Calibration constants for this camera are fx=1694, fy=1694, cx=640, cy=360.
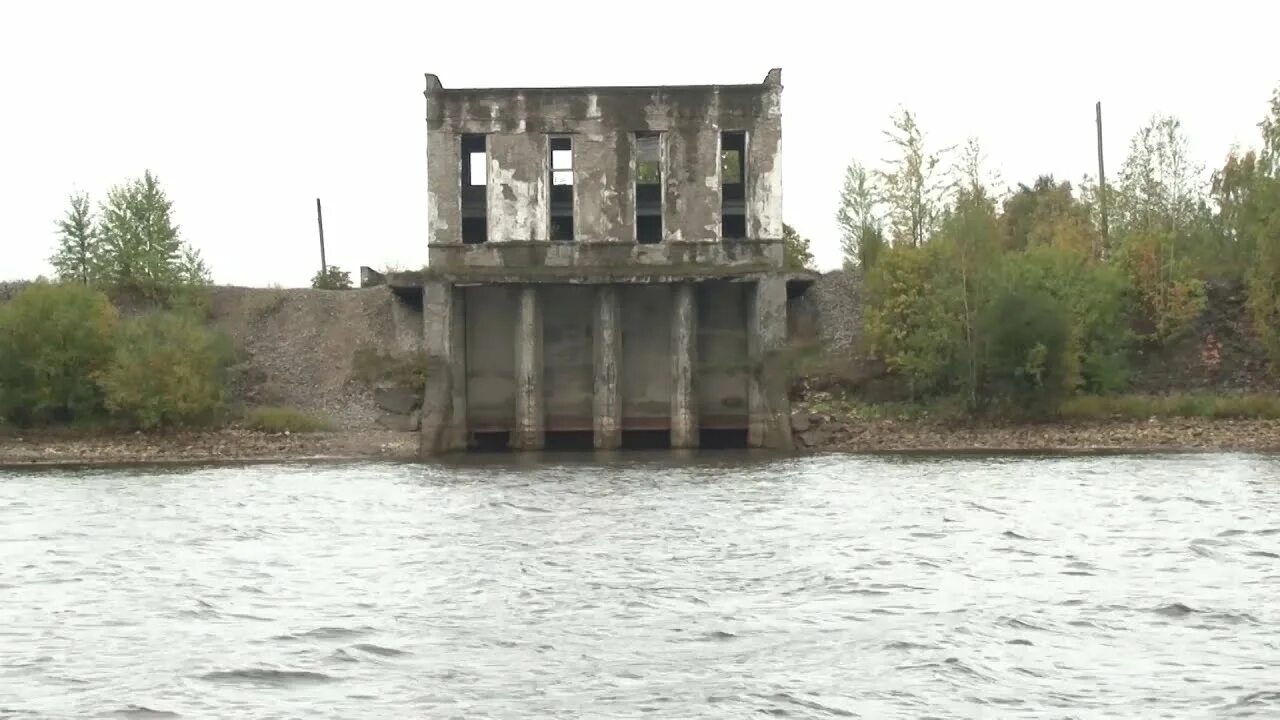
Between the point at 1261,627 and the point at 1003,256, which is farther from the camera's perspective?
the point at 1003,256

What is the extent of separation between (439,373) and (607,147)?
8676mm

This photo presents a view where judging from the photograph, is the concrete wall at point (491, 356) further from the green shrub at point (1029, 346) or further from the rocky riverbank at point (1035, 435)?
the green shrub at point (1029, 346)

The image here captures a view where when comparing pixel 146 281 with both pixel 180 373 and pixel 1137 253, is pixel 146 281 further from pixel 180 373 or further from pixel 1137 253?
pixel 1137 253

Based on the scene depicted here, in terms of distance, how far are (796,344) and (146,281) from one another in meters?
23.0

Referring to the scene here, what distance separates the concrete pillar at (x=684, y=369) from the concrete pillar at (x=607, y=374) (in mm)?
1635

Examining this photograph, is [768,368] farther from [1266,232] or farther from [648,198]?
Answer: [1266,232]

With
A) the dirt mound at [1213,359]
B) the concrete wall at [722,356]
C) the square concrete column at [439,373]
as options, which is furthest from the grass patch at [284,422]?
the dirt mound at [1213,359]

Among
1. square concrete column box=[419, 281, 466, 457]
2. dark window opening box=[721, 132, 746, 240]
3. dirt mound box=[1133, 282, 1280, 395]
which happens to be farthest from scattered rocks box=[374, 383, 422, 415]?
dirt mound box=[1133, 282, 1280, 395]

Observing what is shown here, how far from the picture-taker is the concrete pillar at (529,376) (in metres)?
49.5

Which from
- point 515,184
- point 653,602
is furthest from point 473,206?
point 653,602

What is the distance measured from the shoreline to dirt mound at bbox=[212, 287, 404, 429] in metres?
2.42

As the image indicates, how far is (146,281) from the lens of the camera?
194 ft

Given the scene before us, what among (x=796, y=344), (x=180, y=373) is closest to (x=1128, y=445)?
(x=796, y=344)

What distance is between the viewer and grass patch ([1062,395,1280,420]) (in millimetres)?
49281
